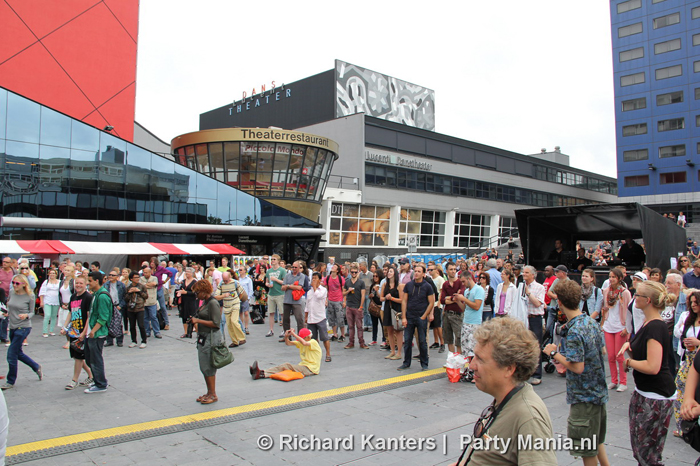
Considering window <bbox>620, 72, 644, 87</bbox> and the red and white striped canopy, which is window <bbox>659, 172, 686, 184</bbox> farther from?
the red and white striped canopy

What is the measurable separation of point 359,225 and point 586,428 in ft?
110

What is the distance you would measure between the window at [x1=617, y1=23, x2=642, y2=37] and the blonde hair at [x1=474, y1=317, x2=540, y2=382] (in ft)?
211

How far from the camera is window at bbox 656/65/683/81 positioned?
5094cm

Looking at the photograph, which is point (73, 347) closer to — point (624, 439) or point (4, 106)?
point (624, 439)

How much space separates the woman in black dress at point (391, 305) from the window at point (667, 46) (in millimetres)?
56902

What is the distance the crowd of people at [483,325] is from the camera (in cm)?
248

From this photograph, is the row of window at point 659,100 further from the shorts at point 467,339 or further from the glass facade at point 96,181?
the shorts at point 467,339

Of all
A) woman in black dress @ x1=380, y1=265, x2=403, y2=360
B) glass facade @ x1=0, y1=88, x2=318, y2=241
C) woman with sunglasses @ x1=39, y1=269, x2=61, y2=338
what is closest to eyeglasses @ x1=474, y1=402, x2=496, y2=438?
woman in black dress @ x1=380, y1=265, x2=403, y2=360

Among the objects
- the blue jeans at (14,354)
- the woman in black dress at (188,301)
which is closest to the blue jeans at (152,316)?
the woman in black dress at (188,301)

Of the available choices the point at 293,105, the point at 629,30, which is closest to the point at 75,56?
the point at 293,105

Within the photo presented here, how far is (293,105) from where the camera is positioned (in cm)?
5247

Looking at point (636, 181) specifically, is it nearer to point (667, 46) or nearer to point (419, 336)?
point (667, 46)

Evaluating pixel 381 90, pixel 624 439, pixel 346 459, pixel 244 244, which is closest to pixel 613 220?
pixel 624 439

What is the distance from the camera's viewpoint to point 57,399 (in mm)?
6945
